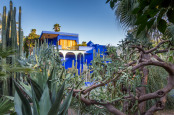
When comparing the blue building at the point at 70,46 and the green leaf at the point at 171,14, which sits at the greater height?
the blue building at the point at 70,46

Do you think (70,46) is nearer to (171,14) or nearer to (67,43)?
(67,43)

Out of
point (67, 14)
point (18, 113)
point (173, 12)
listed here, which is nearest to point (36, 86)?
point (18, 113)

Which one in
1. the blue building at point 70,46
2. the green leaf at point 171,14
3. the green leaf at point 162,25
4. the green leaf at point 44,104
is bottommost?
the green leaf at point 44,104

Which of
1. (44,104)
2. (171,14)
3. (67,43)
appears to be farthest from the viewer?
(67,43)

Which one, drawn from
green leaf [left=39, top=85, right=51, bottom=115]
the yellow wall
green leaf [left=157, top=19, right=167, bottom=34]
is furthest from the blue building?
green leaf [left=157, top=19, right=167, bottom=34]

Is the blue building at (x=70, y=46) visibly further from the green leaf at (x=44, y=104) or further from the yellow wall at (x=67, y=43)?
the green leaf at (x=44, y=104)

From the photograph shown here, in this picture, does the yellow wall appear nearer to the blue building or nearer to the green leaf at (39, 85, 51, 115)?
the blue building

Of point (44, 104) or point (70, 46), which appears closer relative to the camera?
point (44, 104)

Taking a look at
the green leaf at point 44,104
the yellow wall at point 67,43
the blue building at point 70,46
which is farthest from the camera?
the yellow wall at point 67,43

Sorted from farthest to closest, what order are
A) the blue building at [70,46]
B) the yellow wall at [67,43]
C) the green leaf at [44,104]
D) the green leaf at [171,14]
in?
the yellow wall at [67,43] < the blue building at [70,46] < the green leaf at [44,104] < the green leaf at [171,14]

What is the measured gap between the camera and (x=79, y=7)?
48.3 feet

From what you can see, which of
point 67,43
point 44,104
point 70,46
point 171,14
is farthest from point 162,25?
point 67,43

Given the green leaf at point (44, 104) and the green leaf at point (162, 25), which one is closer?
the green leaf at point (162, 25)

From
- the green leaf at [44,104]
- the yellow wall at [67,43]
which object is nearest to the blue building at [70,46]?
the yellow wall at [67,43]
